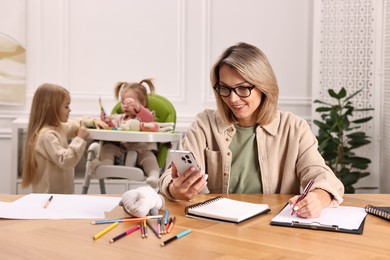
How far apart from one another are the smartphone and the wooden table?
0.58 ft

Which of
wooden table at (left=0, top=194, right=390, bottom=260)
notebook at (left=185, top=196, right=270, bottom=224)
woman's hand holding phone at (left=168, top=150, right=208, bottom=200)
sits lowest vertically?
wooden table at (left=0, top=194, right=390, bottom=260)

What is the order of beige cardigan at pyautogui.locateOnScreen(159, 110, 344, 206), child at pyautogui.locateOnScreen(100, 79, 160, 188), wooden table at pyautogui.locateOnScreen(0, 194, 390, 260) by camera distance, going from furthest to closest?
1. child at pyautogui.locateOnScreen(100, 79, 160, 188)
2. beige cardigan at pyautogui.locateOnScreen(159, 110, 344, 206)
3. wooden table at pyautogui.locateOnScreen(0, 194, 390, 260)

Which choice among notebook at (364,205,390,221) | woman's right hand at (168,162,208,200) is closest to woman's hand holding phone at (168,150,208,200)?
woman's right hand at (168,162,208,200)

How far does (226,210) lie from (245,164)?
0.55 m

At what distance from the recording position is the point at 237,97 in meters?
2.43

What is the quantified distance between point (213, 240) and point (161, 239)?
0.46 ft

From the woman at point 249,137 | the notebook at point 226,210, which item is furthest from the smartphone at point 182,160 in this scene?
the woman at point 249,137

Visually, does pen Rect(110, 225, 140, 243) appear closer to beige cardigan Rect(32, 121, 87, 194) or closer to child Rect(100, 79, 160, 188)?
beige cardigan Rect(32, 121, 87, 194)

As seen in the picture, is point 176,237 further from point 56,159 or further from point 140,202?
point 56,159

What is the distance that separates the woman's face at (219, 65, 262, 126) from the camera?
243cm

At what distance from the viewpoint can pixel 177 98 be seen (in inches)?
221

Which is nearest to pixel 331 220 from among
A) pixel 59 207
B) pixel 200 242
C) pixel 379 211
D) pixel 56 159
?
pixel 379 211

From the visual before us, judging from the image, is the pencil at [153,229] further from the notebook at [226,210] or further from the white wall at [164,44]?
the white wall at [164,44]

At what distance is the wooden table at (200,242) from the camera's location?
1598 millimetres
